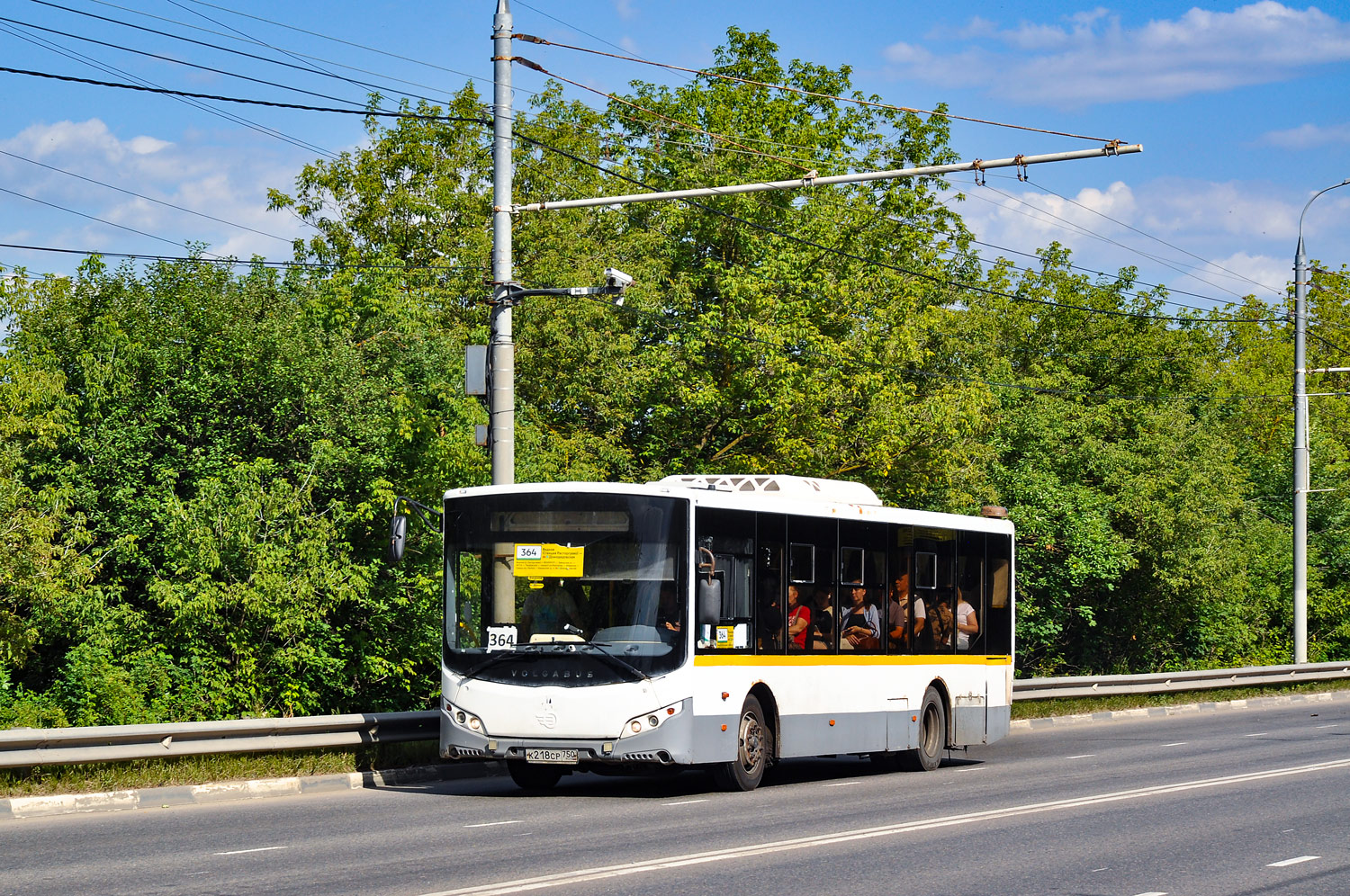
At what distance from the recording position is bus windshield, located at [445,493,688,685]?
14367 mm

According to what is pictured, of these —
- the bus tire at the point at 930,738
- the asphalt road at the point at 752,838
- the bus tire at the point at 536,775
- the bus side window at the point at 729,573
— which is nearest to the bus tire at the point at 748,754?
the asphalt road at the point at 752,838

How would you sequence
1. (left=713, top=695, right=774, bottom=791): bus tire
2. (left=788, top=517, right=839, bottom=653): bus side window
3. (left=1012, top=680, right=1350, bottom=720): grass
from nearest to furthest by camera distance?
1. (left=713, top=695, right=774, bottom=791): bus tire
2. (left=788, top=517, right=839, bottom=653): bus side window
3. (left=1012, top=680, right=1350, bottom=720): grass

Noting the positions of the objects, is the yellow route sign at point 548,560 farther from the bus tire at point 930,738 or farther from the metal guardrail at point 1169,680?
the metal guardrail at point 1169,680

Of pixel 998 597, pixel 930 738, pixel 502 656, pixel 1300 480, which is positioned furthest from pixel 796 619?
pixel 1300 480

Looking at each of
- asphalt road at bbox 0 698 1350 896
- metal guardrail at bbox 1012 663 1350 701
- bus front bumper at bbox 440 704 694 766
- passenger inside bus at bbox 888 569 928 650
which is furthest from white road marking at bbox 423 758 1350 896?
metal guardrail at bbox 1012 663 1350 701

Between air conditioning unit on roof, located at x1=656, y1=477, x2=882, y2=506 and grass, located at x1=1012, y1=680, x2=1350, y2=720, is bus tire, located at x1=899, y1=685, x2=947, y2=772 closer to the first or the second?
air conditioning unit on roof, located at x1=656, y1=477, x2=882, y2=506

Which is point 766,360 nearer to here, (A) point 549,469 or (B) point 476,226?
(A) point 549,469

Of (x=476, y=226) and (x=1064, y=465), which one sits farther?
(x=1064, y=465)

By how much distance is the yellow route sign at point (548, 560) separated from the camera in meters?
14.6

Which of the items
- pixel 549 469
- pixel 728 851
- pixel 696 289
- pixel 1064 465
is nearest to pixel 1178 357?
pixel 1064 465

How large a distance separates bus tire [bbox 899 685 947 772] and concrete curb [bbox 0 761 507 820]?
4.76 meters

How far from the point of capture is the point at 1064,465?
1742 inches

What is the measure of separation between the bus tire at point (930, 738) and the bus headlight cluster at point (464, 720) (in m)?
5.84

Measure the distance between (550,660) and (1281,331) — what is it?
215 feet
